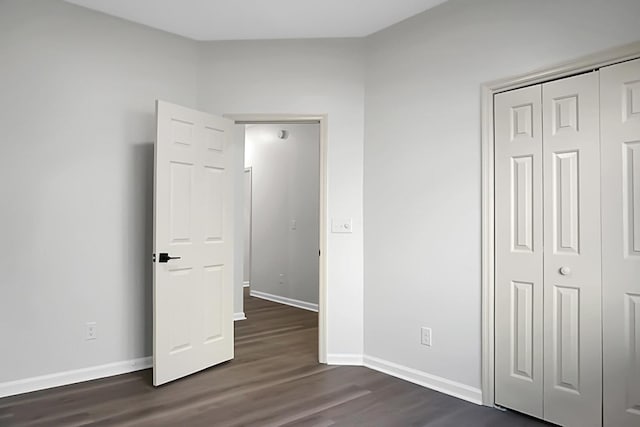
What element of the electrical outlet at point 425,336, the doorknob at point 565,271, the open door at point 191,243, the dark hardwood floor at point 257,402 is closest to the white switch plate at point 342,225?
the open door at point 191,243

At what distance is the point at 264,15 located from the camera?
3.46 metres

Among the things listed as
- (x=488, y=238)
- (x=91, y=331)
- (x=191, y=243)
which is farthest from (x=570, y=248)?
(x=91, y=331)

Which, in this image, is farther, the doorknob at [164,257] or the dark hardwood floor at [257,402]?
the doorknob at [164,257]

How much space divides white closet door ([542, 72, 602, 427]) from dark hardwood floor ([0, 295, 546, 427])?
31cm

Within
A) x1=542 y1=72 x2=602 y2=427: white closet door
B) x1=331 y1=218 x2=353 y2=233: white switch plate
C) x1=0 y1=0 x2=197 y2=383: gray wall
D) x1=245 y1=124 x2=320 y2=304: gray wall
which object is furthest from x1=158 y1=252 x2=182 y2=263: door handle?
x1=245 y1=124 x2=320 y2=304: gray wall

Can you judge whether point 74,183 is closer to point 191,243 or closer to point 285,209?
point 191,243

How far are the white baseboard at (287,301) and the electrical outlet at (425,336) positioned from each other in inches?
110

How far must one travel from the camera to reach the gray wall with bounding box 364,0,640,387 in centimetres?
278

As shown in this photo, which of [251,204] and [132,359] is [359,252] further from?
[251,204]

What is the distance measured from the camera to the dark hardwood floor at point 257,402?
8.73 ft

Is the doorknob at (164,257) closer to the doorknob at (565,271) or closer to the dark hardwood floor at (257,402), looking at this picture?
the dark hardwood floor at (257,402)

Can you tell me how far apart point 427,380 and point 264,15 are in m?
2.95

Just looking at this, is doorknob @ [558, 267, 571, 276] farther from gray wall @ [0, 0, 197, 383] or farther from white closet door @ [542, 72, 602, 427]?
gray wall @ [0, 0, 197, 383]

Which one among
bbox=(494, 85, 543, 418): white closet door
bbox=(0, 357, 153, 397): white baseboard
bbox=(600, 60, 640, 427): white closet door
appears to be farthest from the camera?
bbox=(0, 357, 153, 397): white baseboard
